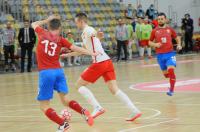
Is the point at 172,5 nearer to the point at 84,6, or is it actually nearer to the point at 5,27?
the point at 84,6

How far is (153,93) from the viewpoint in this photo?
49.9 ft

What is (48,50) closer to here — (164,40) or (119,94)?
(119,94)

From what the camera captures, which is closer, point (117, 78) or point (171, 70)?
point (171, 70)

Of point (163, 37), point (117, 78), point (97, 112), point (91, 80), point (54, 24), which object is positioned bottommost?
point (117, 78)

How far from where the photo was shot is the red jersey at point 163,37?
14.7m

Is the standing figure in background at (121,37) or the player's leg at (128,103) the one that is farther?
the standing figure in background at (121,37)

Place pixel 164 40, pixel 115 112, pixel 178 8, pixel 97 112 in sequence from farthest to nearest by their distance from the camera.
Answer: pixel 178 8
pixel 164 40
pixel 115 112
pixel 97 112

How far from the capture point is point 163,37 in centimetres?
1484

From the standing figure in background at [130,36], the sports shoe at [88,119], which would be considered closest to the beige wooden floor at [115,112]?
the sports shoe at [88,119]

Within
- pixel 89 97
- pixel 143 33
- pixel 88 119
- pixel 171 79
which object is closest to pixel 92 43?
pixel 89 97

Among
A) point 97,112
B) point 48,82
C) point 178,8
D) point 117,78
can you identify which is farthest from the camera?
point 178,8

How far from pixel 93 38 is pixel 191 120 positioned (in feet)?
7.79

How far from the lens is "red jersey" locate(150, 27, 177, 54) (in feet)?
48.3

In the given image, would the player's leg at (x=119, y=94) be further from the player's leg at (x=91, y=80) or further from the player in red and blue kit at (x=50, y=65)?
the player in red and blue kit at (x=50, y=65)
